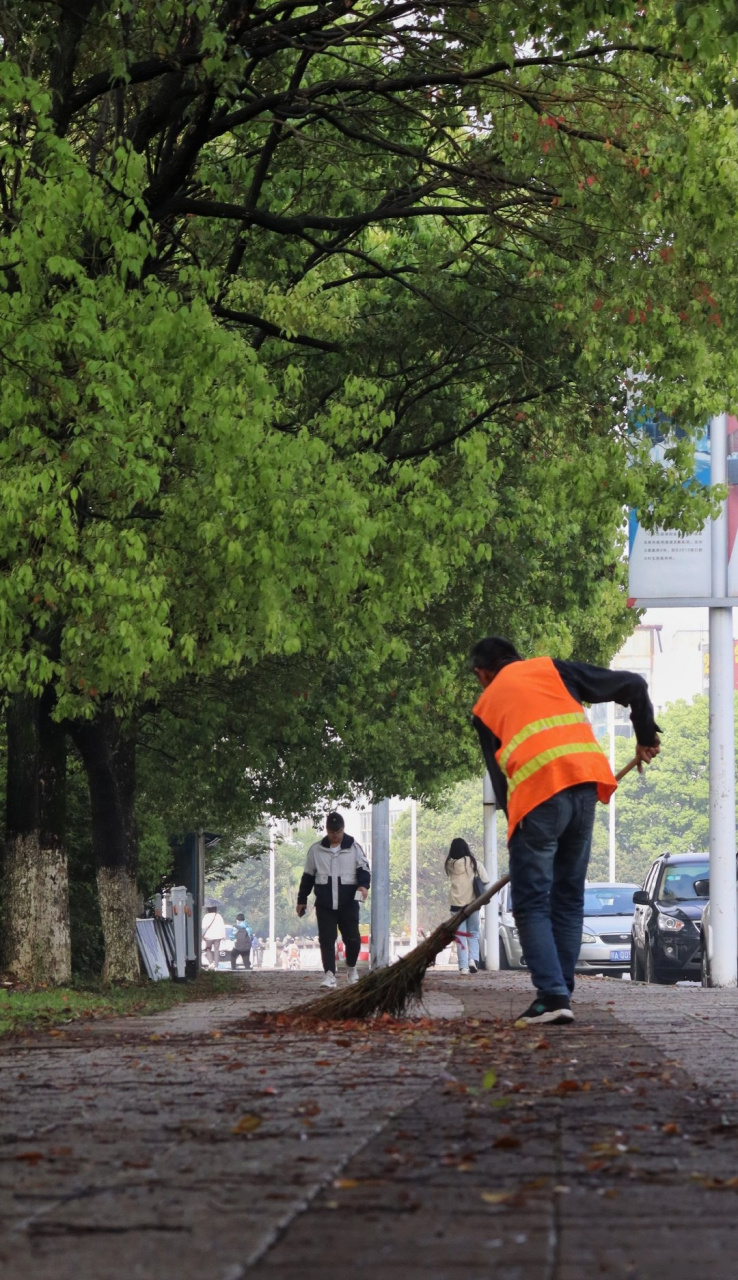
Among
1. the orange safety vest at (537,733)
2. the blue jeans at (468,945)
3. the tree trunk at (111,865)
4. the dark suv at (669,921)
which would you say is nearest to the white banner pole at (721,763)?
the dark suv at (669,921)

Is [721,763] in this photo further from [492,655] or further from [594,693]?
[594,693]

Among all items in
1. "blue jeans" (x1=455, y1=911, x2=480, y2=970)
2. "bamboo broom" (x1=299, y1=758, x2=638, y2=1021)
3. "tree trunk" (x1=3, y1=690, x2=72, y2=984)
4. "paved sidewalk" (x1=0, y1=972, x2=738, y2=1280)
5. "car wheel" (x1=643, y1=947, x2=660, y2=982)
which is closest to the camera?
"paved sidewalk" (x1=0, y1=972, x2=738, y2=1280)

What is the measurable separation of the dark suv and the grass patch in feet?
17.4

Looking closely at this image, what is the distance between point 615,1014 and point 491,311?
370 inches

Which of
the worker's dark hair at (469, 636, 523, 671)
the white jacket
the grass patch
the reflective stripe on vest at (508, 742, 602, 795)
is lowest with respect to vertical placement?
the grass patch

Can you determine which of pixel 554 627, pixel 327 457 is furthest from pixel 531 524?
pixel 327 457

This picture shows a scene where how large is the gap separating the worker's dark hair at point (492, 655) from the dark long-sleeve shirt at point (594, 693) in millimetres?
318

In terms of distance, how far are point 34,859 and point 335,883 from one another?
3.76 meters

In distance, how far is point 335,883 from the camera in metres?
19.8

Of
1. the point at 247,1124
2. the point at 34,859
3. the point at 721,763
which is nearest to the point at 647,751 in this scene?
the point at 247,1124

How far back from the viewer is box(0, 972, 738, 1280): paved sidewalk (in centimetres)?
331

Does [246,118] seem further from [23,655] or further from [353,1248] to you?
[353,1248]

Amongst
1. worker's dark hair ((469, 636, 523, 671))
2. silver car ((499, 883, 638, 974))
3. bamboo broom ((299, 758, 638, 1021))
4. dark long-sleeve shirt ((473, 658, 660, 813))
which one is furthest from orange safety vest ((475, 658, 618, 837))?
silver car ((499, 883, 638, 974))

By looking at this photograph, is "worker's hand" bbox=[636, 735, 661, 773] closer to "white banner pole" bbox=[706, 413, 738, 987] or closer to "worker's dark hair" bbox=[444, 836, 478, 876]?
"white banner pole" bbox=[706, 413, 738, 987]
